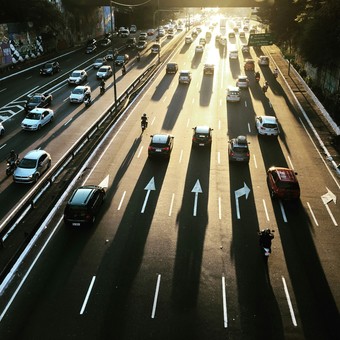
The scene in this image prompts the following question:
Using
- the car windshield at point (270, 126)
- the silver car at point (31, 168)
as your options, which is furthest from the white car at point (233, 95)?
the silver car at point (31, 168)

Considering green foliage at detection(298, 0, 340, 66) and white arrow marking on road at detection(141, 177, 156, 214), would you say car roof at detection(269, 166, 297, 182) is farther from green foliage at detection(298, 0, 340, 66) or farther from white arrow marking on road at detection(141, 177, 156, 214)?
green foliage at detection(298, 0, 340, 66)

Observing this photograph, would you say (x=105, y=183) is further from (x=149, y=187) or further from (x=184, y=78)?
(x=184, y=78)

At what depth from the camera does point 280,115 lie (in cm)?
4316

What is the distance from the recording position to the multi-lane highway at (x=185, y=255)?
15.3 meters

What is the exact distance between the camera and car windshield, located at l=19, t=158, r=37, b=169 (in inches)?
1079

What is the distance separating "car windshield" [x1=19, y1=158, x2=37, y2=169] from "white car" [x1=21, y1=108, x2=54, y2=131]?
10130 millimetres

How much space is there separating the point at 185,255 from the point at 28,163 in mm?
14532

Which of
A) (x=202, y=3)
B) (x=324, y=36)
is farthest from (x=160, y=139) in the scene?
(x=202, y=3)

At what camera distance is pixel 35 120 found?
37250 mm

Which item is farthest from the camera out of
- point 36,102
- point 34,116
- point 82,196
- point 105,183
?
point 36,102

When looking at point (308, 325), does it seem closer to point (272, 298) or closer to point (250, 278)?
point (272, 298)

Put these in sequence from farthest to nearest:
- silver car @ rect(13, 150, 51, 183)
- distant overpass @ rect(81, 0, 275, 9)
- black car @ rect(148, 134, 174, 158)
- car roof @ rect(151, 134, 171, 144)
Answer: distant overpass @ rect(81, 0, 275, 9) < car roof @ rect(151, 134, 171, 144) < black car @ rect(148, 134, 174, 158) < silver car @ rect(13, 150, 51, 183)

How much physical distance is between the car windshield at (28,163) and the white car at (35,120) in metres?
10.1

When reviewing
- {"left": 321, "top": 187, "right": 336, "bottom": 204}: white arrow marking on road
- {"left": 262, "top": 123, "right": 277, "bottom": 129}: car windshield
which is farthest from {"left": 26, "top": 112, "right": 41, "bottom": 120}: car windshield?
{"left": 321, "top": 187, "right": 336, "bottom": 204}: white arrow marking on road
